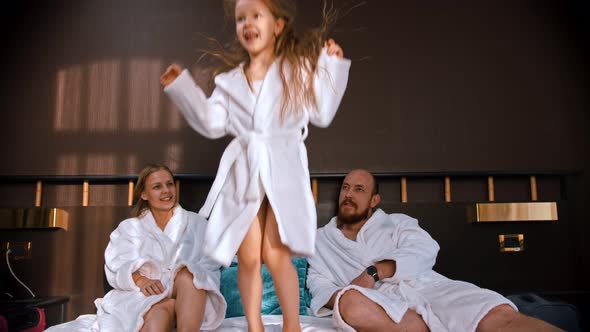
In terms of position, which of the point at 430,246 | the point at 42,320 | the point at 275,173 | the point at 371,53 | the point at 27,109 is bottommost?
the point at 42,320

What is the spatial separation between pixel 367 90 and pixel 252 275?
1.88 metres

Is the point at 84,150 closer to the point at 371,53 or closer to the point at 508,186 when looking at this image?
the point at 371,53

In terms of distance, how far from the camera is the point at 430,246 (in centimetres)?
249

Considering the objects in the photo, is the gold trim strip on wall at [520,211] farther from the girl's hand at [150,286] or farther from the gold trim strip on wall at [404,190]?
the girl's hand at [150,286]

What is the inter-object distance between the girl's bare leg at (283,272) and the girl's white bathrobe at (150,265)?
2.19 ft

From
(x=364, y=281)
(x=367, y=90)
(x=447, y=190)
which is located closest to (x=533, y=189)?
(x=447, y=190)

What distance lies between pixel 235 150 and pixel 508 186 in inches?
78.3

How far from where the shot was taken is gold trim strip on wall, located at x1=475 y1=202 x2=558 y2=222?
297cm

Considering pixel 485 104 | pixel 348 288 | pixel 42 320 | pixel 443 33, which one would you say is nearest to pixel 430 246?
pixel 348 288

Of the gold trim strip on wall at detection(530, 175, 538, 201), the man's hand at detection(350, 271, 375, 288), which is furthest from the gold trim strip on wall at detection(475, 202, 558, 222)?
the man's hand at detection(350, 271, 375, 288)

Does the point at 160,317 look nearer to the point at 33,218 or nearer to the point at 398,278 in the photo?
the point at 398,278

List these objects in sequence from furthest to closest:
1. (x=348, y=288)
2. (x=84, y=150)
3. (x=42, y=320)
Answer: (x=84, y=150) → (x=42, y=320) → (x=348, y=288)

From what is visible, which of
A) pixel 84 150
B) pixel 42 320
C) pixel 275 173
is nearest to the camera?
pixel 275 173

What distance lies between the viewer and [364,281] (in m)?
2.33
